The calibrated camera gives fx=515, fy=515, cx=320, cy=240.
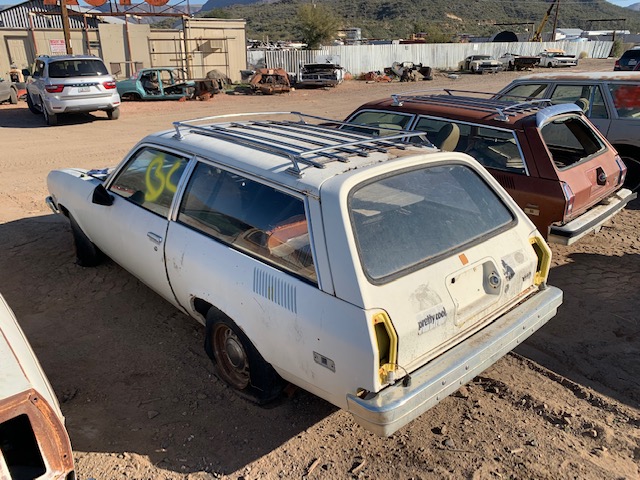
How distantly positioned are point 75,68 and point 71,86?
75cm

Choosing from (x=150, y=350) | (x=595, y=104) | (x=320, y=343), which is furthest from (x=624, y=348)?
(x=595, y=104)

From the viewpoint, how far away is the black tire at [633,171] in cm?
718

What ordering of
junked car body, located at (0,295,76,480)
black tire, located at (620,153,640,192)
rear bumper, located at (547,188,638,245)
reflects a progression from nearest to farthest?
1. junked car body, located at (0,295,76,480)
2. rear bumper, located at (547,188,638,245)
3. black tire, located at (620,153,640,192)

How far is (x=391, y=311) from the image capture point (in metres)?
2.58

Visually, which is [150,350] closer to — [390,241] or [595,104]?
[390,241]

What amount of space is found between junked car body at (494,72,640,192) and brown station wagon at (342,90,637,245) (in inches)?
57.2

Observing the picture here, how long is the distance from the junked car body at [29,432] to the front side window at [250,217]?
1.31 m

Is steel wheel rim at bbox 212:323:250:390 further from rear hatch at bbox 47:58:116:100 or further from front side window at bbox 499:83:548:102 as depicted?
rear hatch at bbox 47:58:116:100

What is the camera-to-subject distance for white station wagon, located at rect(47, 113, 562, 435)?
2.58 m

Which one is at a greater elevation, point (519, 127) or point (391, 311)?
point (519, 127)

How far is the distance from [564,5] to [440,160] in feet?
438

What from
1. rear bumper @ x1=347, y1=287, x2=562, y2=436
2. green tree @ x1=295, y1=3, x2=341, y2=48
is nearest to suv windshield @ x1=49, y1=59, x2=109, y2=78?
rear bumper @ x1=347, y1=287, x2=562, y2=436

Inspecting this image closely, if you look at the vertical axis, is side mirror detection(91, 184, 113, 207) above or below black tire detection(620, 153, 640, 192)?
above

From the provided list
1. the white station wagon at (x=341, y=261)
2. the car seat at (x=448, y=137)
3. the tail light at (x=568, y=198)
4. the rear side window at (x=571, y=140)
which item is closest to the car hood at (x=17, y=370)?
the white station wagon at (x=341, y=261)
